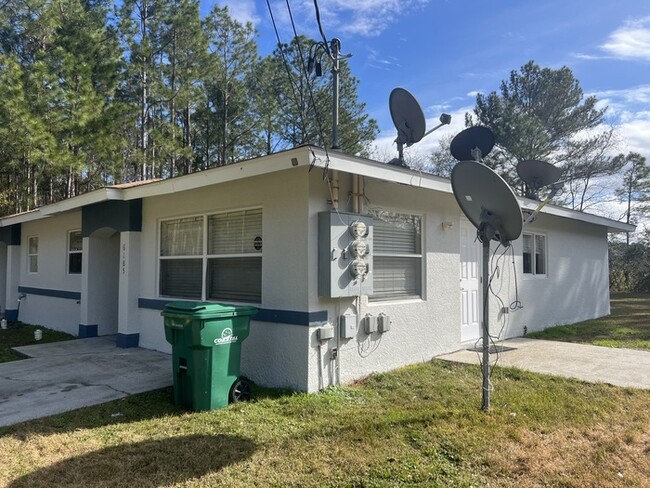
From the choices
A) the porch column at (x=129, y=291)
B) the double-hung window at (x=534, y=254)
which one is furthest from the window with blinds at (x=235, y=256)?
the double-hung window at (x=534, y=254)

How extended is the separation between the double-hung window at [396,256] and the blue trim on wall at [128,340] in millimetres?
4254

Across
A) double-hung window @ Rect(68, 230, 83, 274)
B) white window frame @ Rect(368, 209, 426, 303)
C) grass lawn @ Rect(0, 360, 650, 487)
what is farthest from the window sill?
double-hung window @ Rect(68, 230, 83, 274)

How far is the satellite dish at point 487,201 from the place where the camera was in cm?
441

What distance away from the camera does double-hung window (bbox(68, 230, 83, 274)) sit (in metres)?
10.3

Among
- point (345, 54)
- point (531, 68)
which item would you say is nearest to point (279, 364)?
point (345, 54)

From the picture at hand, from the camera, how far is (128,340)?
8.06m

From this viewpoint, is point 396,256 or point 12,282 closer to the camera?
point 396,256

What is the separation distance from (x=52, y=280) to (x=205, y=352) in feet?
26.2

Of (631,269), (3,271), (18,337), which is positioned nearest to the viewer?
(18,337)

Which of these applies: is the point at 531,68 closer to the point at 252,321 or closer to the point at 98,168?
the point at 98,168

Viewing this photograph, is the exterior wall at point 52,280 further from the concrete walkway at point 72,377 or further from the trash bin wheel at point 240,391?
the trash bin wheel at point 240,391

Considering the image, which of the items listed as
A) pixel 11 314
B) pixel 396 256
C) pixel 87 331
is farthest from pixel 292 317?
pixel 11 314

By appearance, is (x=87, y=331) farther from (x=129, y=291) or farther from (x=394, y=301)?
(x=394, y=301)

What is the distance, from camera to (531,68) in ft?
81.6
